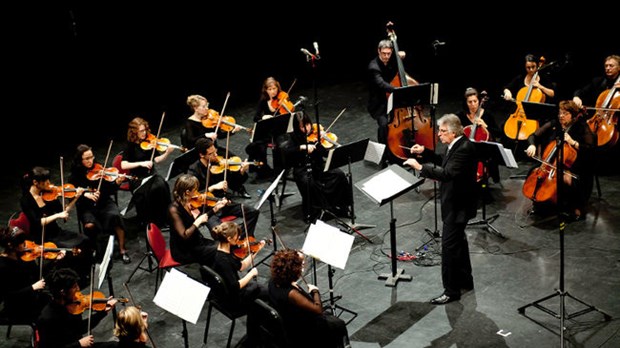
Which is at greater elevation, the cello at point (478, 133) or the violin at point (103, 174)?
the cello at point (478, 133)

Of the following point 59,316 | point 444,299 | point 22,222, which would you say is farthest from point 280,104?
point 59,316

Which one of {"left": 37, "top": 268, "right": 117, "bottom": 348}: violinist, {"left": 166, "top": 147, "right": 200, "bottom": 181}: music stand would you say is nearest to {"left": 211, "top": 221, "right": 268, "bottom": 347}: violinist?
{"left": 37, "top": 268, "right": 117, "bottom": 348}: violinist

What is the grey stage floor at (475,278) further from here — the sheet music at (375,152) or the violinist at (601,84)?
the violinist at (601,84)

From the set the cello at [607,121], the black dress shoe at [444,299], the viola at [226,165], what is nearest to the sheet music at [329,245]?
the black dress shoe at [444,299]

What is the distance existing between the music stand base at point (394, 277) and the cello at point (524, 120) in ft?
9.69

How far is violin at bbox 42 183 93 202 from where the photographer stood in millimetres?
7785

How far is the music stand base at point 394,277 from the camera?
24.4 feet

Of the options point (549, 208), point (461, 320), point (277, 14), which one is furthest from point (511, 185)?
point (277, 14)

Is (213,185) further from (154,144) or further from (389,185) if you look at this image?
(389,185)

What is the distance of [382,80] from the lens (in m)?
9.88

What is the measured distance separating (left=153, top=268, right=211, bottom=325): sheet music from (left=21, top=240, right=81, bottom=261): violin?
155 cm

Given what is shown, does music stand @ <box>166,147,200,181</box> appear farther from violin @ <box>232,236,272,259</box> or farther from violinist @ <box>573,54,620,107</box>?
violinist @ <box>573,54,620,107</box>

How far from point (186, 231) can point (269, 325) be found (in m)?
1.74

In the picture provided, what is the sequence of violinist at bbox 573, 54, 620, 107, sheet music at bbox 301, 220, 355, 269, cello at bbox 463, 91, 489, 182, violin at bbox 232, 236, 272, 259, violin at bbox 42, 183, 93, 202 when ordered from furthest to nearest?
violinist at bbox 573, 54, 620, 107 → cello at bbox 463, 91, 489, 182 → violin at bbox 42, 183, 93, 202 → violin at bbox 232, 236, 272, 259 → sheet music at bbox 301, 220, 355, 269
